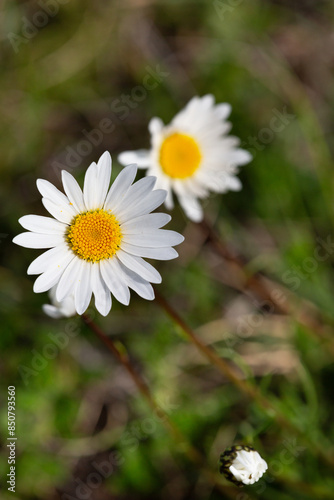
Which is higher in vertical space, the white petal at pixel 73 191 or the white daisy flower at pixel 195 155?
the white daisy flower at pixel 195 155

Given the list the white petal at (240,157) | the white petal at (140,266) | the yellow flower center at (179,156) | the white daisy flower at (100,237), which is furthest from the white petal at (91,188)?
the white petal at (240,157)

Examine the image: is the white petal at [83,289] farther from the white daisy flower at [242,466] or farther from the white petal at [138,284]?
the white daisy flower at [242,466]

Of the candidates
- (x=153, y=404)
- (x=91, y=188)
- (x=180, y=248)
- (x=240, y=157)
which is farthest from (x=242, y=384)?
(x=180, y=248)

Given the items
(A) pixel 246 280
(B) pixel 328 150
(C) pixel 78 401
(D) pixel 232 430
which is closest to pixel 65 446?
(C) pixel 78 401

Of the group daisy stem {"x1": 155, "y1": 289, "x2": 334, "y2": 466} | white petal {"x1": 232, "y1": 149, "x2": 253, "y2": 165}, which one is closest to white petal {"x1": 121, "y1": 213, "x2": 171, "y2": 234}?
daisy stem {"x1": 155, "y1": 289, "x2": 334, "y2": 466}

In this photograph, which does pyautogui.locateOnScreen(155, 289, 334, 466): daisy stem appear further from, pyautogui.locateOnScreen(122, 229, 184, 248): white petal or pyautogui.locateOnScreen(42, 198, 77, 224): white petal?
pyautogui.locateOnScreen(42, 198, 77, 224): white petal

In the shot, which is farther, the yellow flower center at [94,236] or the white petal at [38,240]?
the yellow flower center at [94,236]
